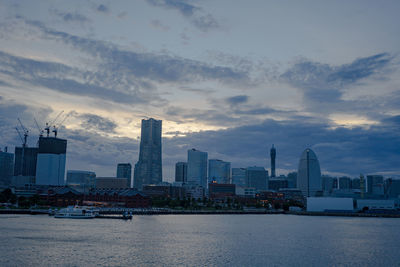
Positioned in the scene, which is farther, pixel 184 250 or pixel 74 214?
pixel 74 214

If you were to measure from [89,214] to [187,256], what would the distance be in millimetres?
99164

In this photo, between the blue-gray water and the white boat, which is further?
the white boat

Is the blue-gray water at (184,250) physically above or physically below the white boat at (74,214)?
below

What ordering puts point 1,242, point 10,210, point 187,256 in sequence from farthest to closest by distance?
point 10,210, point 1,242, point 187,256

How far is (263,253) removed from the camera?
257ft

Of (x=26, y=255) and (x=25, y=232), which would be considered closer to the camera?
(x=26, y=255)

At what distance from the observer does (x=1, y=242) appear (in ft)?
268

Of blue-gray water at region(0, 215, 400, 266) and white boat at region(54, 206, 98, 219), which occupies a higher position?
white boat at region(54, 206, 98, 219)

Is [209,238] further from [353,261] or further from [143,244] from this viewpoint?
[353,261]

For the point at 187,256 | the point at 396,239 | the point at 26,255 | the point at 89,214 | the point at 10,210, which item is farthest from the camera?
the point at 10,210

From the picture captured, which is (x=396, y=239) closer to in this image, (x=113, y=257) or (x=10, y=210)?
(x=113, y=257)

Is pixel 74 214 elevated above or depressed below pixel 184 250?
above

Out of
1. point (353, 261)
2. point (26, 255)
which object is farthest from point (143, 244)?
point (353, 261)

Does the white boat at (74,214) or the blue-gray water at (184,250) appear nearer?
the blue-gray water at (184,250)
